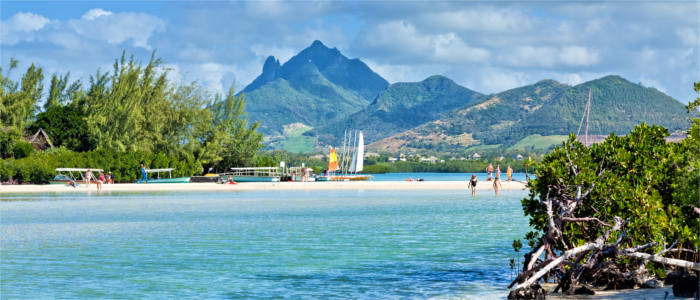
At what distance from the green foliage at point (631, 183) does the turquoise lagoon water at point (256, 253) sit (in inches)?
96.1

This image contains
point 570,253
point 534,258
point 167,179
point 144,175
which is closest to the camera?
point 570,253

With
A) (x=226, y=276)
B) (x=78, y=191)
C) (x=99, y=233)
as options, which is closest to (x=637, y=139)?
(x=226, y=276)

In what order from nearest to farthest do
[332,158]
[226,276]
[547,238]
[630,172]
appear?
[547,238] < [630,172] < [226,276] < [332,158]

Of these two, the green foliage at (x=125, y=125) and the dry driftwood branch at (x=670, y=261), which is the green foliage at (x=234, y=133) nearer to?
the green foliage at (x=125, y=125)

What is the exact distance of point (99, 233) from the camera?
2689cm

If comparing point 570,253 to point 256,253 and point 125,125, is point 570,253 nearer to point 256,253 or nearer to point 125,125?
A: point 256,253

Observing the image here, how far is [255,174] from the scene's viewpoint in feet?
271

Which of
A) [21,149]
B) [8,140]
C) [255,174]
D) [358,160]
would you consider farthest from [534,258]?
[358,160]

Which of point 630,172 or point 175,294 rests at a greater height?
point 630,172

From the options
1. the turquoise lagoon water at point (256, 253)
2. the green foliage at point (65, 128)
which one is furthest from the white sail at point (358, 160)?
the turquoise lagoon water at point (256, 253)

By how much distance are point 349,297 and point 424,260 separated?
5.17 m

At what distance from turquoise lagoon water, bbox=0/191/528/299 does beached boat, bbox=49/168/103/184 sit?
24.5m

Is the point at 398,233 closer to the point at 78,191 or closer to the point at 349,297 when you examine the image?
the point at 349,297

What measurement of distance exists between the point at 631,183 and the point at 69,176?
191 ft
